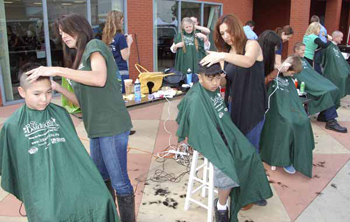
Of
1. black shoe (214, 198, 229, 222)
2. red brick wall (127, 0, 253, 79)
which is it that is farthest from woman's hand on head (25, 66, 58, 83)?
red brick wall (127, 0, 253, 79)

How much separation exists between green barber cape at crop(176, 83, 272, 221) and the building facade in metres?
3.94

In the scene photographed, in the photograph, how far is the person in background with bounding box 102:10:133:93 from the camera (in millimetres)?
4164

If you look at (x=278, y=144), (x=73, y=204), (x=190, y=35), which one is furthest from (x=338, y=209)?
(x=190, y=35)

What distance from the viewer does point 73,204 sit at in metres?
1.85

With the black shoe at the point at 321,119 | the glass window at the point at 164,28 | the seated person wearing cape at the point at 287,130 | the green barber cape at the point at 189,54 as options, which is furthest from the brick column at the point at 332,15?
the seated person wearing cape at the point at 287,130

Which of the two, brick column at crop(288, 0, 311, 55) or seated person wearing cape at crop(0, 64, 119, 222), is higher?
brick column at crop(288, 0, 311, 55)

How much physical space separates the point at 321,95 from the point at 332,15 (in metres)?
8.83

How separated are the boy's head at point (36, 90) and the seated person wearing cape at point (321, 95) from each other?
12.5ft

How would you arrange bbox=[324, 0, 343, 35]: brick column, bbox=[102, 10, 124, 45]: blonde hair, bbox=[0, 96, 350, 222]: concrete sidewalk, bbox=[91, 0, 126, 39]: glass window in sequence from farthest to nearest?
bbox=[324, 0, 343, 35]: brick column
bbox=[91, 0, 126, 39]: glass window
bbox=[102, 10, 124, 45]: blonde hair
bbox=[0, 96, 350, 222]: concrete sidewalk

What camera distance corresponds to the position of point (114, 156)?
221 cm

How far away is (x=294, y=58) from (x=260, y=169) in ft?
4.49

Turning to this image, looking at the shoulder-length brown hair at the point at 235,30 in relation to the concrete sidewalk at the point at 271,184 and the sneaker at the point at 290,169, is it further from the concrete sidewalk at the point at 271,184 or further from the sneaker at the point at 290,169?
the sneaker at the point at 290,169

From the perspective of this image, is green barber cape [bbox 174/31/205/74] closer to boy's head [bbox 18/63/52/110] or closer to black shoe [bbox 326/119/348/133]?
black shoe [bbox 326/119/348/133]

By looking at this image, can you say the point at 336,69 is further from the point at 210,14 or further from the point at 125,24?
the point at 210,14
